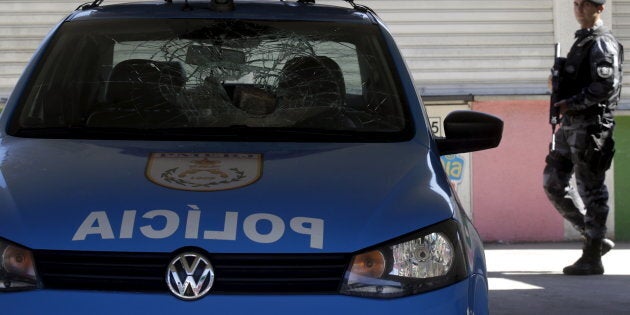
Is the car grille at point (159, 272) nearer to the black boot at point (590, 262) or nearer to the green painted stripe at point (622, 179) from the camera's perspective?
the black boot at point (590, 262)

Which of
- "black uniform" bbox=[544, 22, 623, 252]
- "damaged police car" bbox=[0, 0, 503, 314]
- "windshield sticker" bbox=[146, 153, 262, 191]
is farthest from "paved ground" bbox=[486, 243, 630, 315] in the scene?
"windshield sticker" bbox=[146, 153, 262, 191]

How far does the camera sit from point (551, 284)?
8.70 metres

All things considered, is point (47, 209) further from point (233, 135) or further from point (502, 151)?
point (502, 151)

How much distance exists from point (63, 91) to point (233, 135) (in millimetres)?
821

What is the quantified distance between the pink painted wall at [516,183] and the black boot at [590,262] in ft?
10.6

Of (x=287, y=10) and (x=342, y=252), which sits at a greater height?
(x=287, y=10)

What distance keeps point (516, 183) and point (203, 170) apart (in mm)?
9299

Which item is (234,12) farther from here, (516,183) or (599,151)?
(516,183)

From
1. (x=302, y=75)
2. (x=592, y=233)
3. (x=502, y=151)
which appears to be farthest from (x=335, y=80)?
(x=502, y=151)

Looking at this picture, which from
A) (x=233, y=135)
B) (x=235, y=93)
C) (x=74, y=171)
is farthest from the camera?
(x=235, y=93)

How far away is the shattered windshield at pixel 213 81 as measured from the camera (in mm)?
4395

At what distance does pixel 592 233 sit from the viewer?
9.30 metres

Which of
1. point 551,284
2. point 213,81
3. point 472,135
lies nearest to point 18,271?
point 213,81

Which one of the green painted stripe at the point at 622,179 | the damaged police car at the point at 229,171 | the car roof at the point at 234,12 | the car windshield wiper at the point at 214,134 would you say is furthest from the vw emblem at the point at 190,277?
the green painted stripe at the point at 622,179
